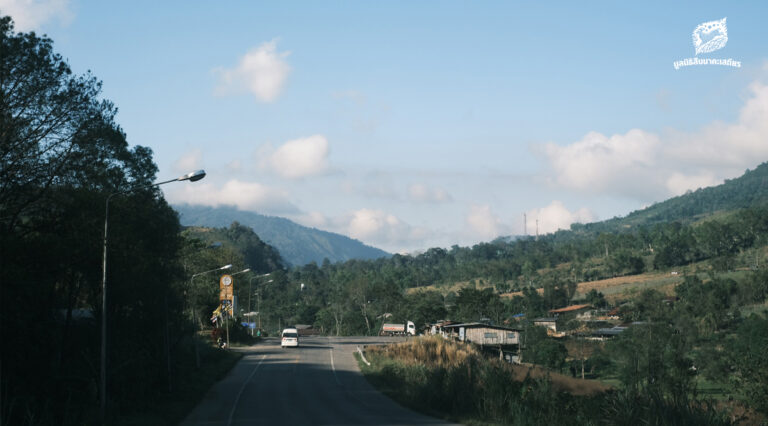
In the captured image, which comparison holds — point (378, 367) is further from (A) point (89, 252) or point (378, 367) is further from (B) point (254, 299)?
(B) point (254, 299)

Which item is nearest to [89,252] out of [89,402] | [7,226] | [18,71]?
[7,226]

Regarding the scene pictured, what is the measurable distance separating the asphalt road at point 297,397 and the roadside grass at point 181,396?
0.59 m

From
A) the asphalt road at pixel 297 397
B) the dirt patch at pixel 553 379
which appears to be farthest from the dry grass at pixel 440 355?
the asphalt road at pixel 297 397

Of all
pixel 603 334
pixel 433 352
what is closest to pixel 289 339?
pixel 433 352

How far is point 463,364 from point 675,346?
2498 inches

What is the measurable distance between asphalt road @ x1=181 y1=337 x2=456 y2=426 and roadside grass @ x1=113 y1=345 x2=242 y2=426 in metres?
0.59

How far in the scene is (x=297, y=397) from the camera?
35.1 metres

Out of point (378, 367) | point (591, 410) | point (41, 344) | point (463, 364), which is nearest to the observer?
point (591, 410)

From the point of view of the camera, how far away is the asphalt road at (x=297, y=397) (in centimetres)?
2709

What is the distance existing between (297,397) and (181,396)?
582 centimetres

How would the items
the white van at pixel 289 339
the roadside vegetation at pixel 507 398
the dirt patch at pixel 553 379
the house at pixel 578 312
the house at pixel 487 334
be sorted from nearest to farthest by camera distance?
1. the roadside vegetation at pixel 507 398
2. the dirt patch at pixel 553 379
3. the white van at pixel 289 339
4. the house at pixel 487 334
5. the house at pixel 578 312

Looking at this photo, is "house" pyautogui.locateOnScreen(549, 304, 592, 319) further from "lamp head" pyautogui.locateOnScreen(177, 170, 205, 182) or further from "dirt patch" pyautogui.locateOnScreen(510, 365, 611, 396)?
"lamp head" pyautogui.locateOnScreen(177, 170, 205, 182)

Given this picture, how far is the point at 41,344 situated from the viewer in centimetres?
2506

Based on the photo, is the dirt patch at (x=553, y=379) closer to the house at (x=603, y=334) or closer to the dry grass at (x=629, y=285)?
the house at (x=603, y=334)
